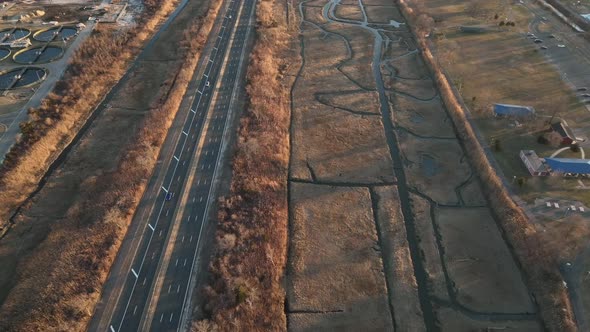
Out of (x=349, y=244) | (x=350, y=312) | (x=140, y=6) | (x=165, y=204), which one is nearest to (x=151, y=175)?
(x=165, y=204)

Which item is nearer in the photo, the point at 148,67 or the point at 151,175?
the point at 151,175

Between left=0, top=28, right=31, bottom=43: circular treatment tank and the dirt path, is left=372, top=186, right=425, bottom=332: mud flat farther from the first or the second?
left=0, top=28, right=31, bottom=43: circular treatment tank

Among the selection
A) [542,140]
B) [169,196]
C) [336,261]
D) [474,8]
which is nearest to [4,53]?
[169,196]

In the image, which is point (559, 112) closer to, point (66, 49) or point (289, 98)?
point (289, 98)

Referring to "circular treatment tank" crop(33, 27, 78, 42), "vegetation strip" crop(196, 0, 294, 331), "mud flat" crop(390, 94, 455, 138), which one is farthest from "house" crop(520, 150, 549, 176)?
"circular treatment tank" crop(33, 27, 78, 42)

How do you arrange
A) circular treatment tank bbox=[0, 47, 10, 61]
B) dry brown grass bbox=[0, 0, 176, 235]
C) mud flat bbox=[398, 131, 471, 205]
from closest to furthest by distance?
mud flat bbox=[398, 131, 471, 205] < dry brown grass bbox=[0, 0, 176, 235] < circular treatment tank bbox=[0, 47, 10, 61]

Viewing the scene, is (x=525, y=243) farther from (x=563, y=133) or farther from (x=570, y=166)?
(x=563, y=133)
